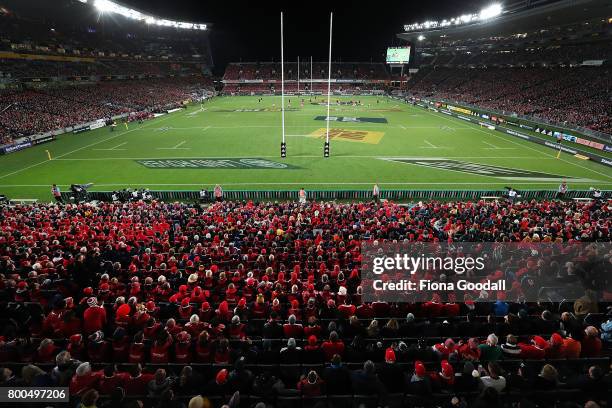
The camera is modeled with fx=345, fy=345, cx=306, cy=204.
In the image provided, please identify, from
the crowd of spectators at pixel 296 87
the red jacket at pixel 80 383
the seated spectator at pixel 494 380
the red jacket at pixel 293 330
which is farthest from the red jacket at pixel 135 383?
the crowd of spectators at pixel 296 87

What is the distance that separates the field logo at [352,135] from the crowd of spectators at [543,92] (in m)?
23.1

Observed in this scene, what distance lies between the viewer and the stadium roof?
39.7 m

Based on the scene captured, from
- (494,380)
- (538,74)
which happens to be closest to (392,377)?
(494,380)

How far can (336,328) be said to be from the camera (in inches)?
269

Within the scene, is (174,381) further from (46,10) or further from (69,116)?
(46,10)

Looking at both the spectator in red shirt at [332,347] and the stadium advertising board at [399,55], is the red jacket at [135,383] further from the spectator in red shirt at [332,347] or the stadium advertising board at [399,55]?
the stadium advertising board at [399,55]

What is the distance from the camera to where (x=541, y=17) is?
157ft

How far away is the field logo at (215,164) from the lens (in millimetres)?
30219

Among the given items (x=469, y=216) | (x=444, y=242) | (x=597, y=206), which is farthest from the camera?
(x=597, y=206)

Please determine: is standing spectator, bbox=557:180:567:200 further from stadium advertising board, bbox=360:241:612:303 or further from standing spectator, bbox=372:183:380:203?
stadium advertising board, bbox=360:241:612:303

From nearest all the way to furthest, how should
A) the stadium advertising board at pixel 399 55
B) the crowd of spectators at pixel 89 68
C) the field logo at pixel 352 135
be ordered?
1. the field logo at pixel 352 135
2. the crowd of spectators at pixel 89 68
3. the stadium advertising board at pixel 399 55

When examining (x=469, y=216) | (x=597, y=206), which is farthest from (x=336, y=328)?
(x=597, y=206)

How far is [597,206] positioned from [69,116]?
193 ft

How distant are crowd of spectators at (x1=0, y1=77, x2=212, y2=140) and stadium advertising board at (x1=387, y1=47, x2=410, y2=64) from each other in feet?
181
